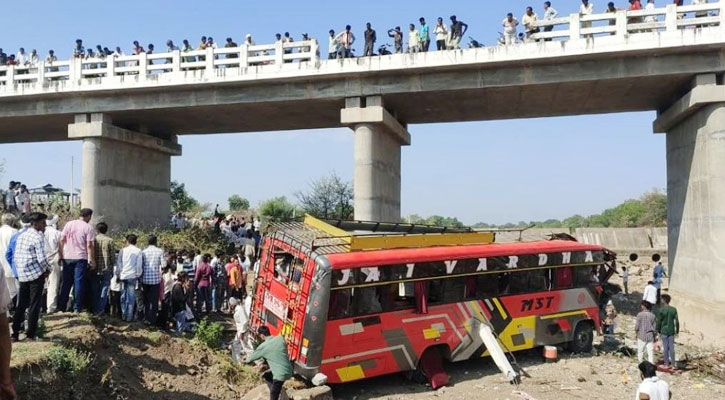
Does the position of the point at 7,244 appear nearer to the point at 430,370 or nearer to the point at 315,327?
the point at 315,327

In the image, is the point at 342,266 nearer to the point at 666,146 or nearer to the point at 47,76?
the point at 666,146

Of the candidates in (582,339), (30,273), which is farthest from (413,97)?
(30,273)

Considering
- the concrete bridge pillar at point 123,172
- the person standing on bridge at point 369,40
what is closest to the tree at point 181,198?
the concrete bridge pillar at point 123,172

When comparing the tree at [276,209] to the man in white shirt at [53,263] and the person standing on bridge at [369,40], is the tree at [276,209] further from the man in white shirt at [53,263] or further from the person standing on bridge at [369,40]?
the man in white shirt at [53,263]

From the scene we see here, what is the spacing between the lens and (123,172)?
67.7 ft

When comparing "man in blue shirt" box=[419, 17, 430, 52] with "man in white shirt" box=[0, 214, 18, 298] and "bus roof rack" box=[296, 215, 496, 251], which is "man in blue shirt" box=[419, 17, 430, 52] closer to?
"bus roof rack" box=[296, 215, 496, 251]

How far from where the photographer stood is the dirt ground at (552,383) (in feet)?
31.7

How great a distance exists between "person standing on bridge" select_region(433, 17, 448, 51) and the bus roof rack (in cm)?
677

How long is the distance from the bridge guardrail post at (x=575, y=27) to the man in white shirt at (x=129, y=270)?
12956mm

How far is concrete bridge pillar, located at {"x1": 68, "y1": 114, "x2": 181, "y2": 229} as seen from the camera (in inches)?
753

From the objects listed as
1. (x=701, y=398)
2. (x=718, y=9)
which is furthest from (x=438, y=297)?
(x=718, y=9)

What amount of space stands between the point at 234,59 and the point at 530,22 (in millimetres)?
9621

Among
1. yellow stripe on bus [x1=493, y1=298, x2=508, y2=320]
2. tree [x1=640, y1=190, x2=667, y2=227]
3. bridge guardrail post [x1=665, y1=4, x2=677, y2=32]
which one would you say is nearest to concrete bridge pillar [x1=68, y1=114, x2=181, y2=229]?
yellow stripe on bus [x1=493, y1=298, x2=508, y2=320]

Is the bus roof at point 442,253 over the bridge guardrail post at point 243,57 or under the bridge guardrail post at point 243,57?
under
